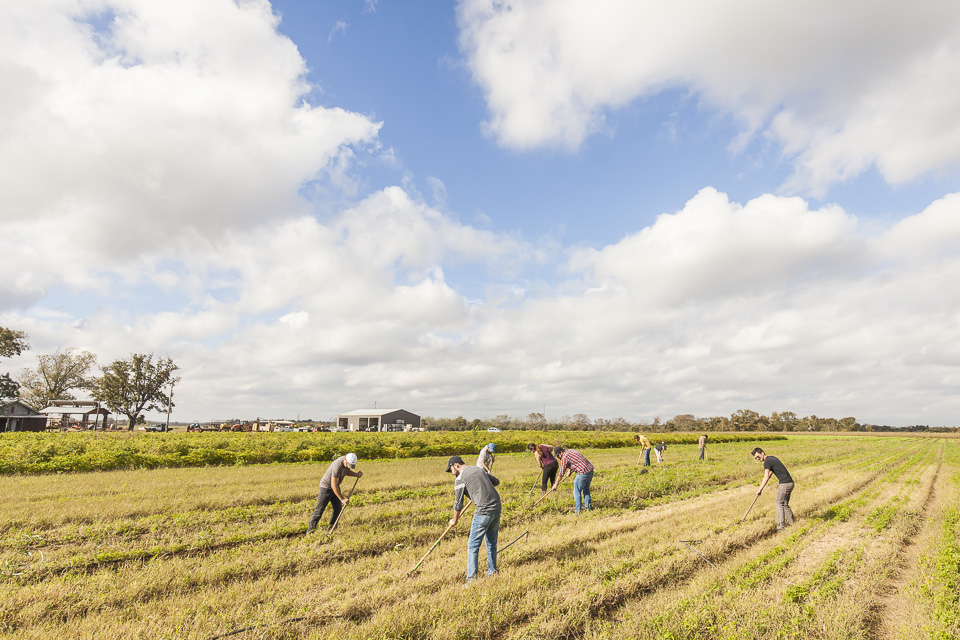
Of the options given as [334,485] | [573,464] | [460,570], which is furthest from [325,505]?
[573,464]

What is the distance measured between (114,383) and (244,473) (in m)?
66.7

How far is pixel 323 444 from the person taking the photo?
35531mm

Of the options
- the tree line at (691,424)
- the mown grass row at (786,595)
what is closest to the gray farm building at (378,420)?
the tree line at (691,424)

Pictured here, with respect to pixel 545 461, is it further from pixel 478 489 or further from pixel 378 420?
pixel 378 420

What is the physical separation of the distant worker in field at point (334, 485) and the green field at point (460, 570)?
0.50 metres

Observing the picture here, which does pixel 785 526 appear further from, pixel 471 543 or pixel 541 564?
pixel 471 543

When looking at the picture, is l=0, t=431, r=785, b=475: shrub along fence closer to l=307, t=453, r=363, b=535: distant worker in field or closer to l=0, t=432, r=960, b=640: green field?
l=0, t=432, r=960, b=640: green field

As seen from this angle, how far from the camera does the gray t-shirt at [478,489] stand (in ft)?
26.2

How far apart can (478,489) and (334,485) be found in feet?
15.2

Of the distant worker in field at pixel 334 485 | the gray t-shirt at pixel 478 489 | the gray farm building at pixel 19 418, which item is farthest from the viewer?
the gray farm building at pixel 19 418

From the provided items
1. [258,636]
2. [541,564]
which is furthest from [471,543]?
[258,636]

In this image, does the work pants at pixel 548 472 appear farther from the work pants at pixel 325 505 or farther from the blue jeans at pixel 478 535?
the blue jeans at pixel 478 535

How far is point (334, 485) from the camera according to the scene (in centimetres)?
1095

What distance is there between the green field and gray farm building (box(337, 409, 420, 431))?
81.2m
